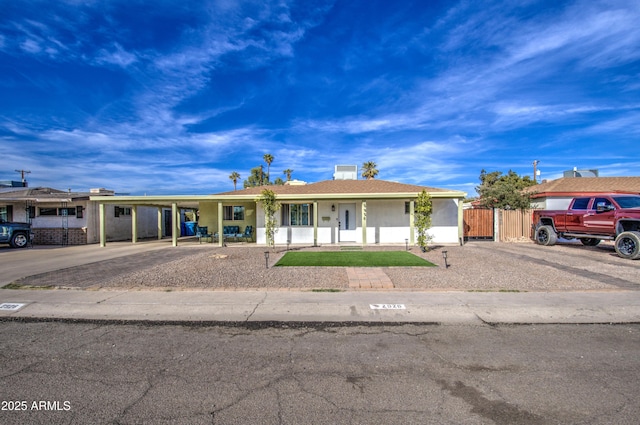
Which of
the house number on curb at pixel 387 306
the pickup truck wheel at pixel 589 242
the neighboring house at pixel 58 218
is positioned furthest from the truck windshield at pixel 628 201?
the neighboring house at pixel 58 218

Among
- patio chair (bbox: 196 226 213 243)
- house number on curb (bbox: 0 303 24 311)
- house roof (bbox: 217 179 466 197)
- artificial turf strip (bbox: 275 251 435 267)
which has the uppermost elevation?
house roof (bbox: 217 179 466 197)

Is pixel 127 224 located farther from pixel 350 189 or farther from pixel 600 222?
pixel 600 222

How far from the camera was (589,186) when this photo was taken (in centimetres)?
2514

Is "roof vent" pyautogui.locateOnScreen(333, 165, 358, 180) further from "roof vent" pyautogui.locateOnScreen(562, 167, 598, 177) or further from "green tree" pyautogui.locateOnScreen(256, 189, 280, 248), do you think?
"roof vent" pyautogui.locateOnScreen(562, 167, 598, 177)

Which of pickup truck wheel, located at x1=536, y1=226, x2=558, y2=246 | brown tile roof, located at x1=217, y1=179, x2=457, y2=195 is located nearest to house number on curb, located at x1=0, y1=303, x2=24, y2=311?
brown tile roof, located at x1=217, y1=179, x2=457, y2=195

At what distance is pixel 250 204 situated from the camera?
1966 centimetres

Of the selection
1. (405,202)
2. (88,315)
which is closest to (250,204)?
(405,202)

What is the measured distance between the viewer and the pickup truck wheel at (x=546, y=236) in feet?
51.8

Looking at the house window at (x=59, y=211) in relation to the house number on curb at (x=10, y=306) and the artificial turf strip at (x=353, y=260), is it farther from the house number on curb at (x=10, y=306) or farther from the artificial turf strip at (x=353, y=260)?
the house number on curb at (x=10, y=306)

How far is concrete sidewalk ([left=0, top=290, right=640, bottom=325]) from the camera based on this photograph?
5629 mm

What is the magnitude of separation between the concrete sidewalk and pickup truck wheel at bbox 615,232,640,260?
5.85 meters

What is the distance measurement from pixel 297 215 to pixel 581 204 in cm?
1353

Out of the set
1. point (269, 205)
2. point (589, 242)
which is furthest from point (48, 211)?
point (589, 242)

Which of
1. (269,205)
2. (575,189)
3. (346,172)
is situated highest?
(346,172)
